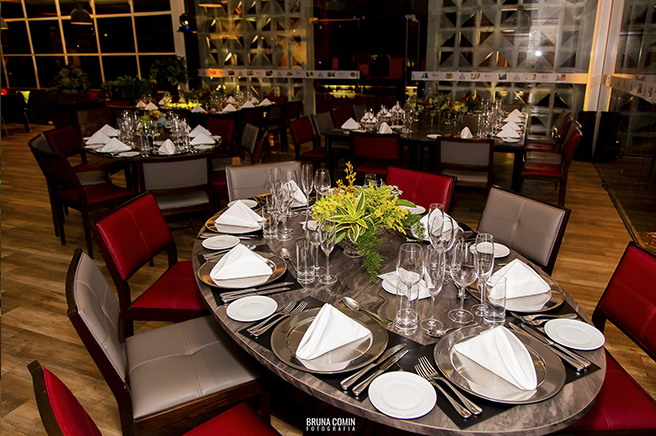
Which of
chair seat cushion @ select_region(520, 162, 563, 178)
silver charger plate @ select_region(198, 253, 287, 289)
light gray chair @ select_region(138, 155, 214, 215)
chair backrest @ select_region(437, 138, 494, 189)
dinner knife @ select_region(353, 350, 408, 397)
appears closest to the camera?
dinner knife @ select_region(353, 350, 408, 397)

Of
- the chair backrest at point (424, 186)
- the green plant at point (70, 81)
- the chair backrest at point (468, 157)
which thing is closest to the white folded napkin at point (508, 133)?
the chair backrest at point (468, 157)

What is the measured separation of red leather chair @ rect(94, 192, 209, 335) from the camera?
2133mm

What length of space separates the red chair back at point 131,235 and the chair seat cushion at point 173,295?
0.14 m

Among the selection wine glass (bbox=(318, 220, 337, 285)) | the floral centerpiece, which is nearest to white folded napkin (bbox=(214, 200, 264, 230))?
the floral centerpiece

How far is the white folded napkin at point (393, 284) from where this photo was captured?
5.48 ft

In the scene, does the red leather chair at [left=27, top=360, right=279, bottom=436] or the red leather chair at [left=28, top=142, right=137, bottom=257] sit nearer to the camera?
the red leather chair at [left=27, top=360, right=279, bottom=436]

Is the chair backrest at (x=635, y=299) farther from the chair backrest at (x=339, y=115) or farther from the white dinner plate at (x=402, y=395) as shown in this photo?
the chair backrest at (x=339, y=115)

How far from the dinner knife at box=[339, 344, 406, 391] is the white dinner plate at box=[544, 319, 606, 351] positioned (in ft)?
1.65

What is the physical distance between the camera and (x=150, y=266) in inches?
151

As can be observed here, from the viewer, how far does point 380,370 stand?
4.19 feet

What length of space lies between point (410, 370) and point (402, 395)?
0.11m

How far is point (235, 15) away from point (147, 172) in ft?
26.8

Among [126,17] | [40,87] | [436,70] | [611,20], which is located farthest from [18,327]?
[40,87]

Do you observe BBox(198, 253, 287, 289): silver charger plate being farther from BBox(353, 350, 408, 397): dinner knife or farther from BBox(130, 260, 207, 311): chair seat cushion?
BBox(353, 350, 408, 397): dinner knife
